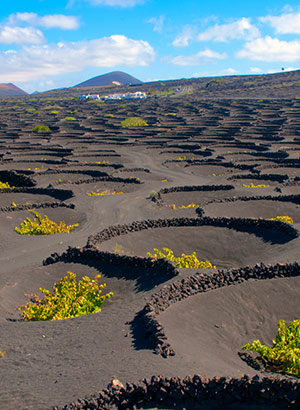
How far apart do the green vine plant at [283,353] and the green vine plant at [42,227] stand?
1427 cm

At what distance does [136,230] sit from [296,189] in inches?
549

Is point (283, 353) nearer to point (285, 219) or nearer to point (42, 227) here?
point (285, 219)

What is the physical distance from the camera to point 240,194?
2959cm

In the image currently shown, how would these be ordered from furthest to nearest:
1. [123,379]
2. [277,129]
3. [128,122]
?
[128,122]
[277,129]
[123,379]

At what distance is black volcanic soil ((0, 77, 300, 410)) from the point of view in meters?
9.95

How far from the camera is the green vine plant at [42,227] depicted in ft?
74.3

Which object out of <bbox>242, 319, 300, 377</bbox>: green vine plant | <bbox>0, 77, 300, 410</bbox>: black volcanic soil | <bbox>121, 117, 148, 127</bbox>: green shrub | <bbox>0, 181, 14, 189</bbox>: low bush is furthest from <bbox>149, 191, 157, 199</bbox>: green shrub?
<bbox>121, 117, 148, 127</bbox>: green shrub

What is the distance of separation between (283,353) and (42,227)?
15252mm

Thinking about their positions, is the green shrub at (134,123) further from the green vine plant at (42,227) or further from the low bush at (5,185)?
the green vine plant at (42,227)

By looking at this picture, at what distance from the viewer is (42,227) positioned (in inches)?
896

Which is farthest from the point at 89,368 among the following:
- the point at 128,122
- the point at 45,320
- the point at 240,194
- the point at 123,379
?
the point at 128,122

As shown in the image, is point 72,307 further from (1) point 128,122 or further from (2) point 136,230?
(1) point 128,122

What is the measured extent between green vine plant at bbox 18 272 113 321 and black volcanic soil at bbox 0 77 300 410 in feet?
1.60

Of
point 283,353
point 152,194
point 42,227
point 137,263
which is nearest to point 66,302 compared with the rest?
point 137,263
